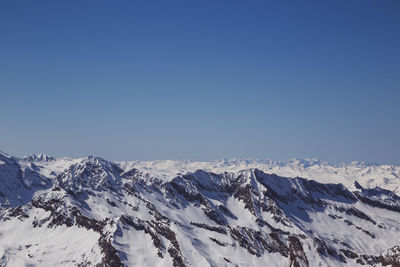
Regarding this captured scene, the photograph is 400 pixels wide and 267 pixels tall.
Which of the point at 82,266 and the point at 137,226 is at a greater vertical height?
the point at 137,226

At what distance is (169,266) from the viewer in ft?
539

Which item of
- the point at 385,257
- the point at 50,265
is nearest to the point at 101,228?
the point at 50,265

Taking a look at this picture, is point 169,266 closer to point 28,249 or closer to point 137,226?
point 137,226

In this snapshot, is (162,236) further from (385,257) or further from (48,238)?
(385,257)

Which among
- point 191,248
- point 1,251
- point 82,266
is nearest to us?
point 82,266

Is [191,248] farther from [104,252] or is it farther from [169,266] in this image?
[104,252]

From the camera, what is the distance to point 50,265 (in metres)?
Answer: 169

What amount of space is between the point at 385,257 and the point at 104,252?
145 m

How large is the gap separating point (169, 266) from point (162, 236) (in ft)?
114

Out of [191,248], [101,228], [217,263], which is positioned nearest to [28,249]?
[101,228]

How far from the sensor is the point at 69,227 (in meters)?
199

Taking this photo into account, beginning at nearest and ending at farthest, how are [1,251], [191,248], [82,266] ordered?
[82,266] < [1,251] < [191,248]

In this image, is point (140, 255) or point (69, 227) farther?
point (69, 227)

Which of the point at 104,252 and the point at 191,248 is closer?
the point at 104,252
